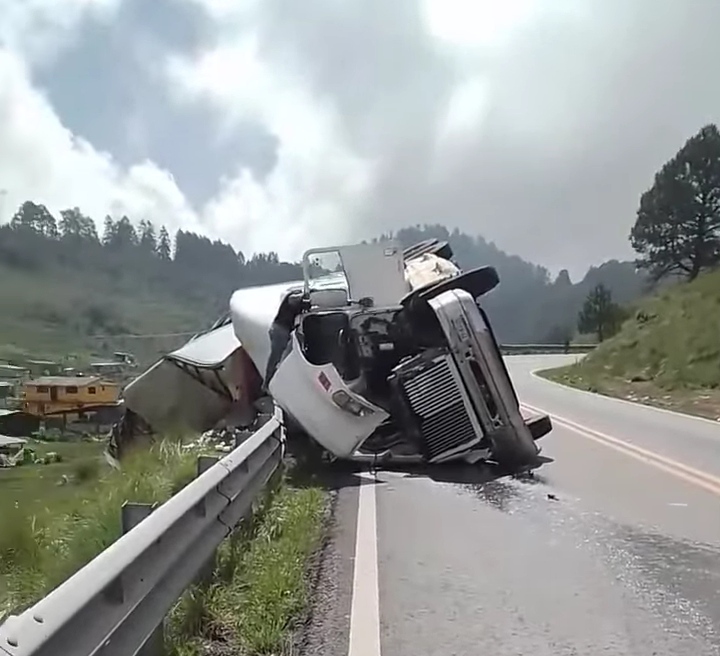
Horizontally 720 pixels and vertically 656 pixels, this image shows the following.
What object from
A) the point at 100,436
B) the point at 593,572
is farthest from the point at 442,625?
the point at 100,436

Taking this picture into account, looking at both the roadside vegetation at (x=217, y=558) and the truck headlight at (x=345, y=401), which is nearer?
the roadside vegetation at (x=217, y=558)

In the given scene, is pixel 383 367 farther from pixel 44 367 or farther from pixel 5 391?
pixel 44 367

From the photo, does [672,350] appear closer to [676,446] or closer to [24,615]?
[676,446]

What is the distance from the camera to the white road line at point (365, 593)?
480 cm

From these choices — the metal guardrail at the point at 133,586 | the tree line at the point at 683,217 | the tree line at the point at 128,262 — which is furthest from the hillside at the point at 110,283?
the tree line at the point at 683,217

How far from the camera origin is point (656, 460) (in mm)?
12469

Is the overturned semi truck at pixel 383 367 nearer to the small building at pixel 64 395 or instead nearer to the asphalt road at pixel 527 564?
the asphalt road at pixel 527 564

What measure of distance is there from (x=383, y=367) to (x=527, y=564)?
5.96m

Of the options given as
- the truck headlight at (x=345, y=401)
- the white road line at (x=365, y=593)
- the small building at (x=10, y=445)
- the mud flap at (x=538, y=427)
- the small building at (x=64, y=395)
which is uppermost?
the small building at (x=64, y=395)

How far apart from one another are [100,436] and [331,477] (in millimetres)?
7077

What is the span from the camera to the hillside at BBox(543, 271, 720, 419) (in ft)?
90.9

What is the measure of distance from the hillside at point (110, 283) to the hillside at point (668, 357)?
5578 millimetres

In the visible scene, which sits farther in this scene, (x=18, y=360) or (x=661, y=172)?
(x=661, y=172)

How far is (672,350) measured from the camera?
33938mm
